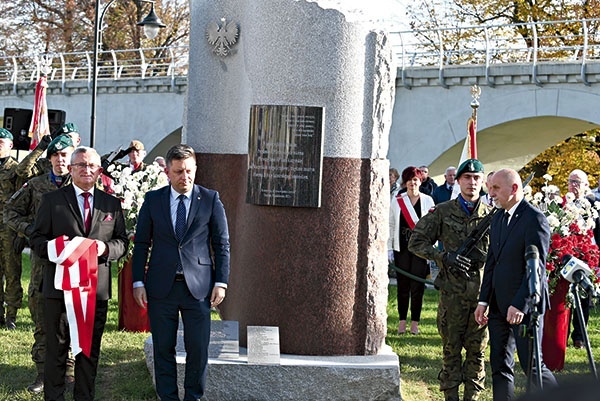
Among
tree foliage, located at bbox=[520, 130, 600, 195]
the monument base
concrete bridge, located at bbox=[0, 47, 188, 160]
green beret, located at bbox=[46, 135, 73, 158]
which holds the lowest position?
the monument base

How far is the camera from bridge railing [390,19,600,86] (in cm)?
2692

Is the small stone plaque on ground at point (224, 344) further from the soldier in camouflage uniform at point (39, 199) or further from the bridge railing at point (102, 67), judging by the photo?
the bridge railing at point (102, 67)

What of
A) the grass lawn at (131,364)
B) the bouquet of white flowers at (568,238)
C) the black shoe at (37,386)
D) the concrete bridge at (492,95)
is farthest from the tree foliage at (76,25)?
the black shoe at (37,386)

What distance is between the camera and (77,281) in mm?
6965

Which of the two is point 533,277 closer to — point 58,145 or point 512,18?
point 58,145

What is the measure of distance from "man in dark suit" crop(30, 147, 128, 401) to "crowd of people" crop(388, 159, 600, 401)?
234 cm

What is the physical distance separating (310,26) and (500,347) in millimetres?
2711

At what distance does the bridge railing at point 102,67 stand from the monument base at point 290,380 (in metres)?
29.7

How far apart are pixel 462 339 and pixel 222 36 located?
3.10 meters

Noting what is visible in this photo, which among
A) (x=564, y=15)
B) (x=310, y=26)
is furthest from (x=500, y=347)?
(x=564, y=15)

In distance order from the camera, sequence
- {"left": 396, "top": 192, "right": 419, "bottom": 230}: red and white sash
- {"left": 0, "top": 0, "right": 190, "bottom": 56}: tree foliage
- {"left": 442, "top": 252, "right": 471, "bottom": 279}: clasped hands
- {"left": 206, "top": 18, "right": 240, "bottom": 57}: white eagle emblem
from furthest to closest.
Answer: {"left": 0, "top": 0, "right": 190, "bottom": 56}: tree foliage
{"left": 396, "top": 192, "right": 419, "bottom": 230}: red and white sash
{"left": 206, "top": 18, "right": 240, "bottom": 57}: white eagle emblem
{"left": 442, "top": 252, "right": 471, "bottom": 279}: clasped hands

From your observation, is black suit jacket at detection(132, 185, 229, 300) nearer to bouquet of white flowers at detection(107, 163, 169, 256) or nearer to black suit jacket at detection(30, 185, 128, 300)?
black suit jacket at detection(30, 185, 128, 300)

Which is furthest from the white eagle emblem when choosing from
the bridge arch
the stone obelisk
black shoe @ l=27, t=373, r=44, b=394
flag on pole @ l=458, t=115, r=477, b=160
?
the bridge arch

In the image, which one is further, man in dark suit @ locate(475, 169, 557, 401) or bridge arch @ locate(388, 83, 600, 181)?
bridge arch @ locate(388, 83, 600, 181)
